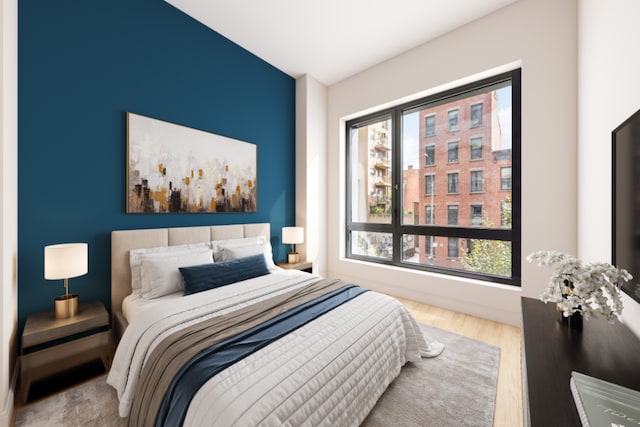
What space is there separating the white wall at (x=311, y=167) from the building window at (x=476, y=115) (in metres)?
2.07

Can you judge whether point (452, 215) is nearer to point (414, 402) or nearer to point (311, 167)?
point (311, 167)

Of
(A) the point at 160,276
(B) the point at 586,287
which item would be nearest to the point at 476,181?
(B) the point at 586,287

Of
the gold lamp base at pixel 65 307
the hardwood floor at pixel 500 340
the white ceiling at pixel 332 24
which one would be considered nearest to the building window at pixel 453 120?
the white ceiling at pixel 332 24

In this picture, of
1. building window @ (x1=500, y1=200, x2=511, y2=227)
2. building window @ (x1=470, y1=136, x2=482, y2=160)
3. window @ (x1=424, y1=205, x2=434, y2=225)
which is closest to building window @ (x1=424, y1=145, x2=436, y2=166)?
building window @ (x1=470, y1=136, x2=482, y2=160)

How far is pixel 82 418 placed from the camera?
58.7 inches

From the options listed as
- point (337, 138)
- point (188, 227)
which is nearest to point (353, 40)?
point (337, 138)

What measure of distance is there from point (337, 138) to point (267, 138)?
113 centimetres

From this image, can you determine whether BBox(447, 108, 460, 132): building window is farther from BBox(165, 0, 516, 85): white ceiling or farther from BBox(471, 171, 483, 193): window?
BBox(165, 0, 516, 85): white ceiling

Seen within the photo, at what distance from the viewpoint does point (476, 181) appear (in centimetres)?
301

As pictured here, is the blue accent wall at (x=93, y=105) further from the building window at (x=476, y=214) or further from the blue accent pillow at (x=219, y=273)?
the building window at (x=476, y=214)

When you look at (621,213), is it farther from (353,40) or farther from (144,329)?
(353,40)

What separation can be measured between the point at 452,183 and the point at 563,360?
96.6 inches

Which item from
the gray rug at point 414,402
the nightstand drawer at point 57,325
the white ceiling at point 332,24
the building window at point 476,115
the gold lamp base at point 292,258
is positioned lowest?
the gray rug at point 414,402

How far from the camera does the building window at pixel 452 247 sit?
3.17 metres
